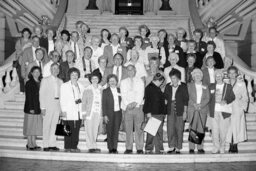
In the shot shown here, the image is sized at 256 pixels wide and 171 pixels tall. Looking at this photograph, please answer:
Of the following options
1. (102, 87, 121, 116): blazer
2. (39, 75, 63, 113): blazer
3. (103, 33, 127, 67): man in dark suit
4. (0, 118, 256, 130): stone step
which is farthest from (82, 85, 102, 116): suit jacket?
(0, 118, 256, 130): stone step

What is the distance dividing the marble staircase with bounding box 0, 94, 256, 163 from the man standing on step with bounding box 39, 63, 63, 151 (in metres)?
0.32

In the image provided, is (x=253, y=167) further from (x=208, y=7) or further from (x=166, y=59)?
(x=208, y=7)

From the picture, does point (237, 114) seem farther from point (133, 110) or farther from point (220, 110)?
point (133, 110)

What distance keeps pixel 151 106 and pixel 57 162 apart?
7.09 feet

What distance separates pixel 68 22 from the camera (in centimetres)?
1423

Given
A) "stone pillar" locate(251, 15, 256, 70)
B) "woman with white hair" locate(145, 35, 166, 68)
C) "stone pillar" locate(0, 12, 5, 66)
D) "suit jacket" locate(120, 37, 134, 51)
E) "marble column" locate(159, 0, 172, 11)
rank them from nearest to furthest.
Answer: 1. "woman with white hair" locate(145, 35, 166, 68)
2. "suit jacket" locate(120, 37, 134, 51)
3. "stone pillar" locate(0, 12, 5, 66)
4. "stone pillar" locate(251, 15, 256, 70)
5. "marble column" locate(159, 0, 172, 11)

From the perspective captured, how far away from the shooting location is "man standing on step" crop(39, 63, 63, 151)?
773 centimetres

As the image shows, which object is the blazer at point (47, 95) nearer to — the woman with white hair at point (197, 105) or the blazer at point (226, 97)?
the woman with white hair at point (197, 105)

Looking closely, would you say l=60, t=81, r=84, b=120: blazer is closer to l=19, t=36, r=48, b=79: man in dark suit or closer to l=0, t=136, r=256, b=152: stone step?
l=0, t=136, r=256, b=152: stone step

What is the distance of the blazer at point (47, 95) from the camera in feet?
25.3

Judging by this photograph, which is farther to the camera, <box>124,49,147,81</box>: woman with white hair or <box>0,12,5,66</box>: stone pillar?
<box>0,12,5,66</box>: stone pillar

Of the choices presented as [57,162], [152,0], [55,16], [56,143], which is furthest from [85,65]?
[152,0]

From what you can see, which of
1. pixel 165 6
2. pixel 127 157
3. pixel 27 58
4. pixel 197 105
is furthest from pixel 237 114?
pixel 165 6

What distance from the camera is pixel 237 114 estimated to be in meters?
8.00
